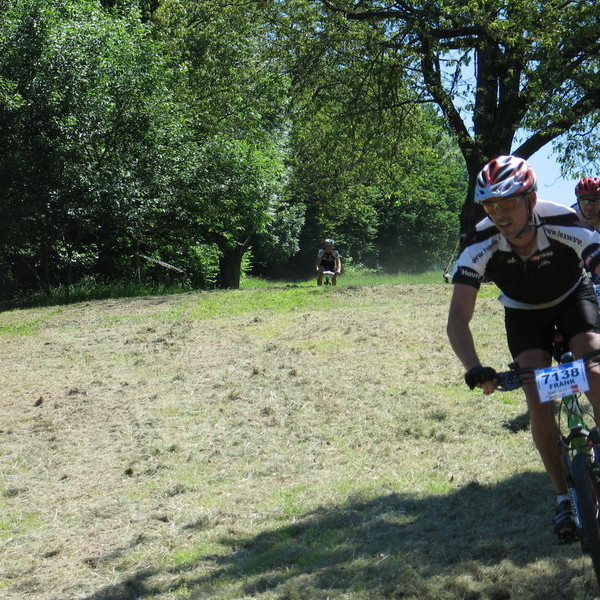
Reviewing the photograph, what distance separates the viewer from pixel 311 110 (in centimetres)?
2398

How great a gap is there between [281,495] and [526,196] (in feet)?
11.8

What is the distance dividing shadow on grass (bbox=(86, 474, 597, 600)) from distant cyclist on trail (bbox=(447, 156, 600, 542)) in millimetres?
605

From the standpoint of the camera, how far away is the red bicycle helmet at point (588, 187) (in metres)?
7.20

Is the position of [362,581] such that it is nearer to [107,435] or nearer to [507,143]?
[107,435]

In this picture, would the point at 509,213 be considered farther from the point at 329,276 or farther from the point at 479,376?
the point at 329,276

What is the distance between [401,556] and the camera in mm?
5590

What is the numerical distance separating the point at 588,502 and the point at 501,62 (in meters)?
17.4

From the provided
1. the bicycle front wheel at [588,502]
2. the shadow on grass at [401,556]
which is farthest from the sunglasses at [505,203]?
the shadow on grass at [401,556]

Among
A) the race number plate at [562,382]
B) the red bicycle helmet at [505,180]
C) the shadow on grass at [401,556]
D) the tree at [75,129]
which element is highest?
the tree at [75,129]

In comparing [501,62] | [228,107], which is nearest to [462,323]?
[501,62]

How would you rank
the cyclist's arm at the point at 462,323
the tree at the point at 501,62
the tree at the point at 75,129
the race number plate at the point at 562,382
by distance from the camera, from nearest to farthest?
the race number plate at the point at 562,382 → the cyclist's arm at the point at 462,323 → the tree at the point at 501,62 → the tree at the point at 75,129

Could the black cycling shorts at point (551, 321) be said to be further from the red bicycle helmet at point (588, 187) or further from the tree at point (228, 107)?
the tree at point (228, 107)

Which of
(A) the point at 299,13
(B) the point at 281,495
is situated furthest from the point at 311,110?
(B) the point at 281,495

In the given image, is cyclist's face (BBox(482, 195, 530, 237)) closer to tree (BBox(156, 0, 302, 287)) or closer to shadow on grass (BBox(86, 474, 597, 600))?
shadow on grass (BBox(86, 474, 597, 600))
